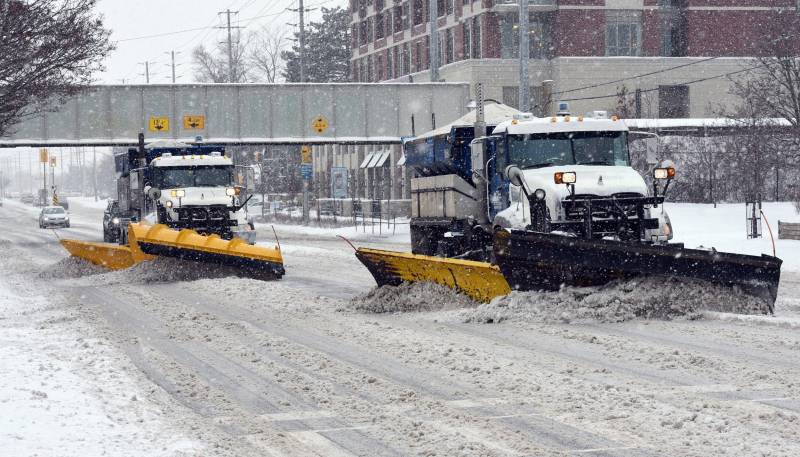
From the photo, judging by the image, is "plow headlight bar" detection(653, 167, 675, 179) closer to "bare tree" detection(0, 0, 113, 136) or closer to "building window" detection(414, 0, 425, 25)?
"bare tree" detection(0, 0, 113, 136)

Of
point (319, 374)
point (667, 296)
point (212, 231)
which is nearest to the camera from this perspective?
point (319, 374)

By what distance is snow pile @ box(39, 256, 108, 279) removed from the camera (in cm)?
2298

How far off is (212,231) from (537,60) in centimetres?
4167

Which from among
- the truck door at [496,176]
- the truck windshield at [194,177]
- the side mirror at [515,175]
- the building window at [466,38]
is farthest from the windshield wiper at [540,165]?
the building window at [466,38]

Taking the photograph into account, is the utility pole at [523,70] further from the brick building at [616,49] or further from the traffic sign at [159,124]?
the brick building at [616,49]

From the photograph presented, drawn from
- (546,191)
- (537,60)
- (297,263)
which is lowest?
(297,263)

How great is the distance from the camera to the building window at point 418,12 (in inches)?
2902

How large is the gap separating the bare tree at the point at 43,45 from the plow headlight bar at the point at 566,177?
680 inches

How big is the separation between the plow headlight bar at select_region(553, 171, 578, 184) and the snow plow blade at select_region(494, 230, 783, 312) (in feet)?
4.96

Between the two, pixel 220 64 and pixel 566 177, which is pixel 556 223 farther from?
pixel 220 64

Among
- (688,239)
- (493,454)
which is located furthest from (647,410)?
(688,239)

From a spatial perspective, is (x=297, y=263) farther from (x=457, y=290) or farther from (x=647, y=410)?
(x=647, y=410)

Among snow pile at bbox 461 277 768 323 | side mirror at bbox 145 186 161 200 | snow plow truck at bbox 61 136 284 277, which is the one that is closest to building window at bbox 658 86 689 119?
snow plow truck at bbox 61 136 284 277

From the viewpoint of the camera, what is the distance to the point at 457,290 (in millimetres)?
14922
